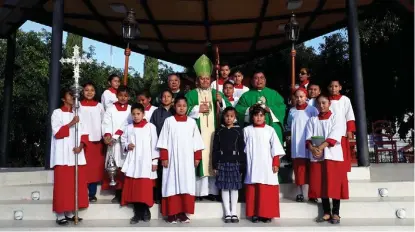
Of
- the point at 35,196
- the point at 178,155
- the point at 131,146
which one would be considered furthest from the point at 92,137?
the point at 178,155

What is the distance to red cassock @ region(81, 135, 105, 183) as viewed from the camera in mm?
5797

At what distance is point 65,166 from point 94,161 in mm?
624

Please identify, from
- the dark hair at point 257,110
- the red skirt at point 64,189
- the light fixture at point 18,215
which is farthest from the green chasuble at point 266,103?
the light fixture at point 18,215

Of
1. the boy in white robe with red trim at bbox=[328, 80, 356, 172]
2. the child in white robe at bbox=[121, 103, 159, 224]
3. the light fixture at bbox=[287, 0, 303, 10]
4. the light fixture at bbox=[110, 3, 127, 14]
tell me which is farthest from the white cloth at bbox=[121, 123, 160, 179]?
the light fixture at bbox=[287, 0, 303, 10]

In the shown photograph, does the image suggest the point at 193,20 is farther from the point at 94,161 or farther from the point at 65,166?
the point at 65,166

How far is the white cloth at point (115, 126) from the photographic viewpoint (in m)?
5.82

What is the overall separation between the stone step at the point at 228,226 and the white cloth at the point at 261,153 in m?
0.55

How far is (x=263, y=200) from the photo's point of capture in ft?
17.1

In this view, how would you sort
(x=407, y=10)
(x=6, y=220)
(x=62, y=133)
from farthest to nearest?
(x=407, y=10) → (x=6, y=220) → (x=62, y=133)

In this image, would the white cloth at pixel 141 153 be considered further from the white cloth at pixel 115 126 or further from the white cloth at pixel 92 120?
the white cloth at pixel 92 120

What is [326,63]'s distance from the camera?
18141 mm

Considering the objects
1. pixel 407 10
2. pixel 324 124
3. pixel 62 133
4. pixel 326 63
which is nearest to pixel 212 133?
pixel 324 124

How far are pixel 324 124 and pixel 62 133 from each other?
10.8ft

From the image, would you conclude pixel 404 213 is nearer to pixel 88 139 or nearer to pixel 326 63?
pixel 88 139
